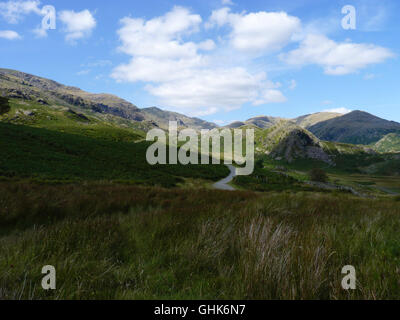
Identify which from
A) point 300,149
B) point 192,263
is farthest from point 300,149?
point 192,263

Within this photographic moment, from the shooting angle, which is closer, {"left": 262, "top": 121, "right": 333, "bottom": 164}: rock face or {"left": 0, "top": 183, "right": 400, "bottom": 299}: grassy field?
{"left": 0, "top": 183, "right": 400, "bottom": 299}: grassy field

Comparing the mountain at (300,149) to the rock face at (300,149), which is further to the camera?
the mountain at (300,149)

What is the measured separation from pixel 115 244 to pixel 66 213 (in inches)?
162

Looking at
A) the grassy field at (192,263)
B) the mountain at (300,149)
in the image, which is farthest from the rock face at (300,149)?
the grassy field at (192,263)

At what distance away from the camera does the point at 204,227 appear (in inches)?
139

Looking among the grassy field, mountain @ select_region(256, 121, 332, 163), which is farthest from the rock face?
the grassy field

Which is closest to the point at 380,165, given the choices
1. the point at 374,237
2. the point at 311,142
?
the point at 311,142

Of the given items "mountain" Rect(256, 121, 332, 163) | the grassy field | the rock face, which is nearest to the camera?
the grassy field

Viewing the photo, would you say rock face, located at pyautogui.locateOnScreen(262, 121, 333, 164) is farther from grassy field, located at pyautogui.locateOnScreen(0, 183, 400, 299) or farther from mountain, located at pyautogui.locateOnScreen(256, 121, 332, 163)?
grassy field, located at pyautogui.locateOnScreen(0, 183, 400, 299)

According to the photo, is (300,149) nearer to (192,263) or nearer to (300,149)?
(300,149)

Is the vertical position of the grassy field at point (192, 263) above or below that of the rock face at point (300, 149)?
below

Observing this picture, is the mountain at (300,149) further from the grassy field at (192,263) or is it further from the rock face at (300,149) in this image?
the grassy field at (192,263)

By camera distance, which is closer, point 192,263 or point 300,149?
point 192,263

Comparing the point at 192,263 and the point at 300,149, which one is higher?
the point at 300,149
